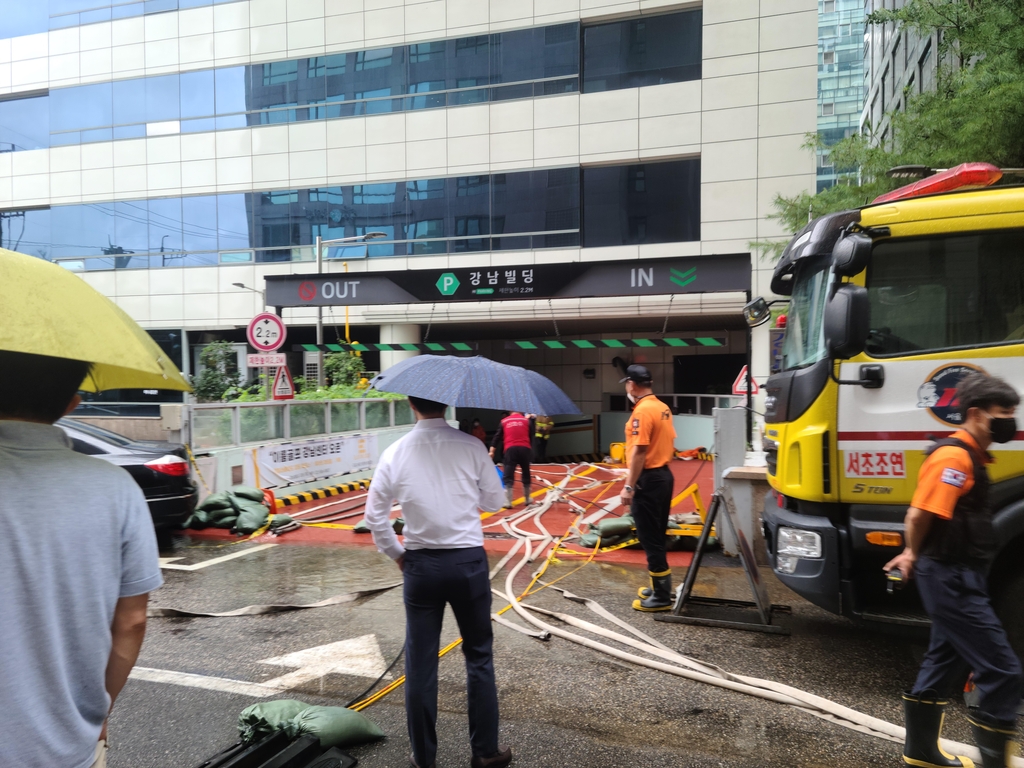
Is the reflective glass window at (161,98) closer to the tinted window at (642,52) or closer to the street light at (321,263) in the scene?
the street light at (321,263)

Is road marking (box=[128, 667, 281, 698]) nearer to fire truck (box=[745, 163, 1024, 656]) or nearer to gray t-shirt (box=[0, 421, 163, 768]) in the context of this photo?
gray t-shirt (box=[0, 421, 163, 768])

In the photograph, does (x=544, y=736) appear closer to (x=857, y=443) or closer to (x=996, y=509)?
(x=857, y=443)

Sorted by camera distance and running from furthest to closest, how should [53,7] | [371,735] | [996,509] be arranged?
[53,7] → [996,509] → [371,735]

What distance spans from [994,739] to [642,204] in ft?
64.0

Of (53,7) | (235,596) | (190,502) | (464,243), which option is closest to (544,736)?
(235,596)

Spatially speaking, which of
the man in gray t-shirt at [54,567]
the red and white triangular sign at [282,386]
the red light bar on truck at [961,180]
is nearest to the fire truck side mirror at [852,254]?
the red light bar on truck at [961,180]

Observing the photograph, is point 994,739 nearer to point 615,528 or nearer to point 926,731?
point 926,731

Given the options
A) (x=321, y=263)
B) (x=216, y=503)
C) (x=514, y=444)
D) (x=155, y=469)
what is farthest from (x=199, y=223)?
(x=155, y=469)

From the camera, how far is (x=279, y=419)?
1195 cm

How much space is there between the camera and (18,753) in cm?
157

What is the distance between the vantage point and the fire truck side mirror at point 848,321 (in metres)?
4.20

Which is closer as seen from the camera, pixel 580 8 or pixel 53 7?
pixel 580 8

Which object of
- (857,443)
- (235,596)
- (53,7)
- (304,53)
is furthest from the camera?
(53,7)

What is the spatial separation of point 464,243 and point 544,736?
19.8 metres
